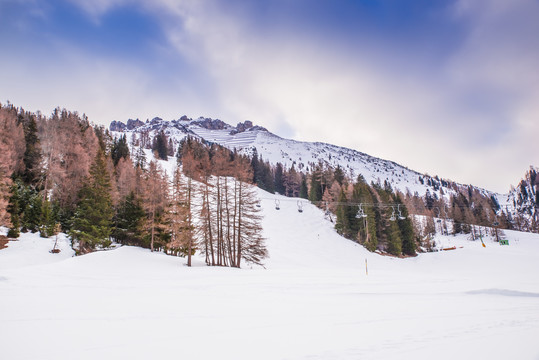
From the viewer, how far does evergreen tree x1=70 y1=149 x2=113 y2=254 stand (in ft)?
87.7

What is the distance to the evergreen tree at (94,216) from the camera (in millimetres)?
26734

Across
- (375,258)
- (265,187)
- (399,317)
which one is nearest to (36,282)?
(399,317)

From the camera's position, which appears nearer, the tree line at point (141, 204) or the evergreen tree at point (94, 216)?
the tree line at point (141, 204)

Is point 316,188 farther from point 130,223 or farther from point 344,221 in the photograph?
point 130,223

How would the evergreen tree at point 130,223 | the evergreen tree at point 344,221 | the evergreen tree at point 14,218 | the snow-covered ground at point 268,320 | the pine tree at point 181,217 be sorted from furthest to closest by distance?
1. the evergreen tree at point 344,221
2. the evergreen tree at point 130,223
3. the evergreen tree at point 14,218
4. the pine tree at point 181,217
5. the snow-covered ground at point 268,320

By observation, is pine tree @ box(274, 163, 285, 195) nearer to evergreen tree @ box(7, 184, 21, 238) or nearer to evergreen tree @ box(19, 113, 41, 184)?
evergreen tree @ box(19, 113, 41, 184)

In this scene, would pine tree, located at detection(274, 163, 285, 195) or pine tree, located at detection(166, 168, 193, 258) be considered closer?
pine tree, located at detection(166, 168, 193, 258)

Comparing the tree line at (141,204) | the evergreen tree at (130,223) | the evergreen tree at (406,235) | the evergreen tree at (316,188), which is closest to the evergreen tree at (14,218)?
the tree line at (141,204)

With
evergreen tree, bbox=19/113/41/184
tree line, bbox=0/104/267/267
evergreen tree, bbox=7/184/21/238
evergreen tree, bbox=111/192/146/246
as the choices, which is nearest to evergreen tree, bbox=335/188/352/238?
tree line, bbox=0/104/267/267

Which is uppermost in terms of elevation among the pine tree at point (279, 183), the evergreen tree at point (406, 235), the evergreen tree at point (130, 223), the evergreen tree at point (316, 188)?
the pine tree at point (279, 183)

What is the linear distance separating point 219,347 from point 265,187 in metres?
89.6

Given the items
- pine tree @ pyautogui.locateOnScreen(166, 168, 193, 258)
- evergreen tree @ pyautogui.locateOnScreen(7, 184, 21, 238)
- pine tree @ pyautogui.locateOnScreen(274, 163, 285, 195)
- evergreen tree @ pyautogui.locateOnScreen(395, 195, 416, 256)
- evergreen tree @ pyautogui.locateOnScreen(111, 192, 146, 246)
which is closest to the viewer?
pine tree @ pyautogui.locateOnScreen(166, 168, 193, 258)

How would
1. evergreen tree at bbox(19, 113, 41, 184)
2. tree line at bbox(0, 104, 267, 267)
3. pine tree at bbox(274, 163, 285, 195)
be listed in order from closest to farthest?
tree line at bbox(0, 104, 267, 267)
evergreen tree at bbox(19, 113, 41, 184)
pine tree at bbox(274, 163, 285, 195)

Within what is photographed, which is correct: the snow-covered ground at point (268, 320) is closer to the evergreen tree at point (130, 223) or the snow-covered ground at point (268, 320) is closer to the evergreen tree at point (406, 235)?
the evergreen tree at point (130, 223)
